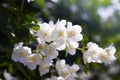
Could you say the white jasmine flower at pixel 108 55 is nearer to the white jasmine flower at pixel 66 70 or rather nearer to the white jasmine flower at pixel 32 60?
the white jasmine flower at pixel 66 70

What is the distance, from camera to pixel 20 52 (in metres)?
1.40

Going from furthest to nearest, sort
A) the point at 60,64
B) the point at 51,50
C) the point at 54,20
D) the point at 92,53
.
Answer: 1. the point at 54,20
2. the point at 60,64
3. the point at 92,53
4. the point at 51,50

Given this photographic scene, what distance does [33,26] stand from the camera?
1.39 meters

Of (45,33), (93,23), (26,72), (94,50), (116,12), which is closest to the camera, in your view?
(45,33)

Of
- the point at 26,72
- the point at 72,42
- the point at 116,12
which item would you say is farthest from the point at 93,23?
the point at 72,42

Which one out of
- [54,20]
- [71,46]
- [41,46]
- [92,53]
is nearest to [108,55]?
[92,53]

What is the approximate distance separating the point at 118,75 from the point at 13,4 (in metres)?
4.29

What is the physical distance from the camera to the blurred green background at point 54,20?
1413 mm

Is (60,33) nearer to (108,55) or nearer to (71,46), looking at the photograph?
(71,46)

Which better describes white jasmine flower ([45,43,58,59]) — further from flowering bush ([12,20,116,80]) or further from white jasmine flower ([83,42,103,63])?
white jasmine flower ([83,42,103,63])

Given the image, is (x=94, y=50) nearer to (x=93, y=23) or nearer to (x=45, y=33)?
(x=45, y=33)

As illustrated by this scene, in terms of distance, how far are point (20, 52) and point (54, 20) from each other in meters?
1.79

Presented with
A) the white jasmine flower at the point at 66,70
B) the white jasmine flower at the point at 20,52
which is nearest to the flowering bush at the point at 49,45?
the white jasmine flower at the point at 20,52

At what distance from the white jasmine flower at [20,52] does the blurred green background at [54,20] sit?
0.02 metres
